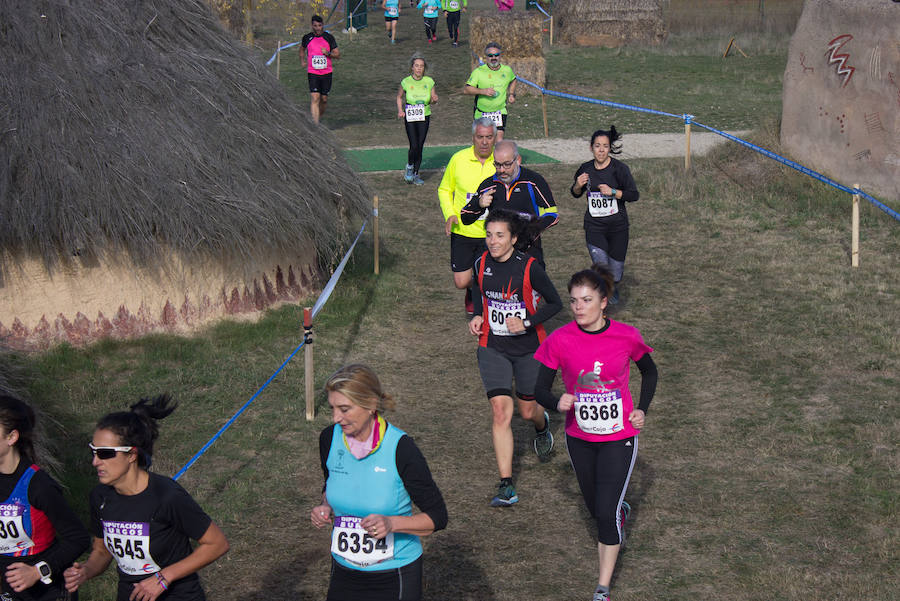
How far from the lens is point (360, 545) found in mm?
3994

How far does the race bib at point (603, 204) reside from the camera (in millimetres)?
9617

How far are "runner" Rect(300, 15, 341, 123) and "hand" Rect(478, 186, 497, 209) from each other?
10.5 meters

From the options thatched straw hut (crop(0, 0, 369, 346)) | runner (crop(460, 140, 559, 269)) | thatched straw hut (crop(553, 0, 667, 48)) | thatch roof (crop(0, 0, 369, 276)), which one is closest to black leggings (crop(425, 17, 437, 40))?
thatched straw hut (crop(553, 0, 667, 48))

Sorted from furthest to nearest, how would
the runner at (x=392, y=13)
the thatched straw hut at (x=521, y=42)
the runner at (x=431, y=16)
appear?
the runner at (x=431, y=16), the runner at (x=392, y=13), the thatched straw hut at (x=521, y=42)

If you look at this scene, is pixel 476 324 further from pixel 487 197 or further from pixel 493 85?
pixel 493 85

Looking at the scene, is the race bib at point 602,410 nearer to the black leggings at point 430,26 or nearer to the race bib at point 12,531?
the race bib at point 12,531

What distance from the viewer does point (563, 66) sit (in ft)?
86.5

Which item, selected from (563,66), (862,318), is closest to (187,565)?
(862,318)

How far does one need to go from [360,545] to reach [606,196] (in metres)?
6.20

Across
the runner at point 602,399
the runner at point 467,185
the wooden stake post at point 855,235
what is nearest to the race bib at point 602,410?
the runner at point 602,399

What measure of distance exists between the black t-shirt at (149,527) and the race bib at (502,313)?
2964 millimetres

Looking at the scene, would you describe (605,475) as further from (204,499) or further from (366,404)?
(204,499)

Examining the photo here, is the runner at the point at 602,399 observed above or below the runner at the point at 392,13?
below

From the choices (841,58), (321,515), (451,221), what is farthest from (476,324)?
(841,58)
